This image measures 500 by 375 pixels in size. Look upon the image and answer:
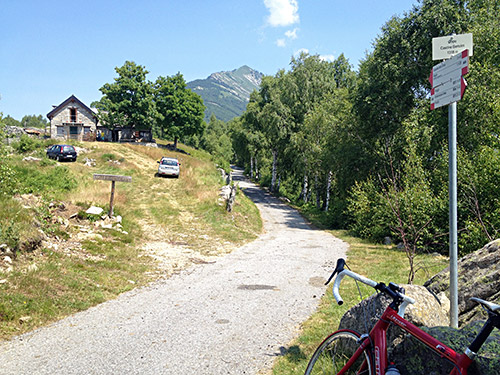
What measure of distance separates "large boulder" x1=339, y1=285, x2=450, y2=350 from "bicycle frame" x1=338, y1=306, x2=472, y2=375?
0.62m

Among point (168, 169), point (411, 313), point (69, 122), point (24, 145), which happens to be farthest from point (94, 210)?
point (69, 122)

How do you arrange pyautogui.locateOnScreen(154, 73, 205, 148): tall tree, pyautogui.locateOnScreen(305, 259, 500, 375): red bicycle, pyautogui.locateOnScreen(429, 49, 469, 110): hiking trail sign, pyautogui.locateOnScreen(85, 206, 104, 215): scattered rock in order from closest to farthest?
1. pyautogui.locateOnScreen(305, 259, 500, 375): red bicycle
2. pyautogui.locateOnScreen(429, 49, 469, 110): hiking trail sign
3. pyautogui.locateOnScreen(85, 206, 104, 215): scattered rock
4. pyautogui.locateOnScreen(154, 73, 205, 148): tall tree

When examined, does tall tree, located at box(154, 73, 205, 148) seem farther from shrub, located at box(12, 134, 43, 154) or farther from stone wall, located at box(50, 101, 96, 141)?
shrub, located at box(12, 134, 43, 154)

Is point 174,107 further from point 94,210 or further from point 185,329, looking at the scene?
point 185,329

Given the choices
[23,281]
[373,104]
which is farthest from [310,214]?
[23,281]

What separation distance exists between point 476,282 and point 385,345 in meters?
2.91

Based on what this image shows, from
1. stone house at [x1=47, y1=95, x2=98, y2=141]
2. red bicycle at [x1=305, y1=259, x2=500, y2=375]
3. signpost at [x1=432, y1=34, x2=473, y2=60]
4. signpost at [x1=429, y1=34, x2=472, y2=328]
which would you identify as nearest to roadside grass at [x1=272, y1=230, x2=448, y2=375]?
red bicycle at [x1=305, y1=259, x2=500, y2=375]

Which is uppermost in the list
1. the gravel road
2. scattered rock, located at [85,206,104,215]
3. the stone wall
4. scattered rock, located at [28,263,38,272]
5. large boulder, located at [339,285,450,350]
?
the stone wall

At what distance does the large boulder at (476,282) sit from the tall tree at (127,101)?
5593 centimetres

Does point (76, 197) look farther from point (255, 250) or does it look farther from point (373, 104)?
point (373, 104)

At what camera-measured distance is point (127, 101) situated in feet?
183

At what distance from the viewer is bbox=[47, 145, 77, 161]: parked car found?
32.8 metres

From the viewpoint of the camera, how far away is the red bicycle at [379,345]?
2.36m

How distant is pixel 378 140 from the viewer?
2419cm
